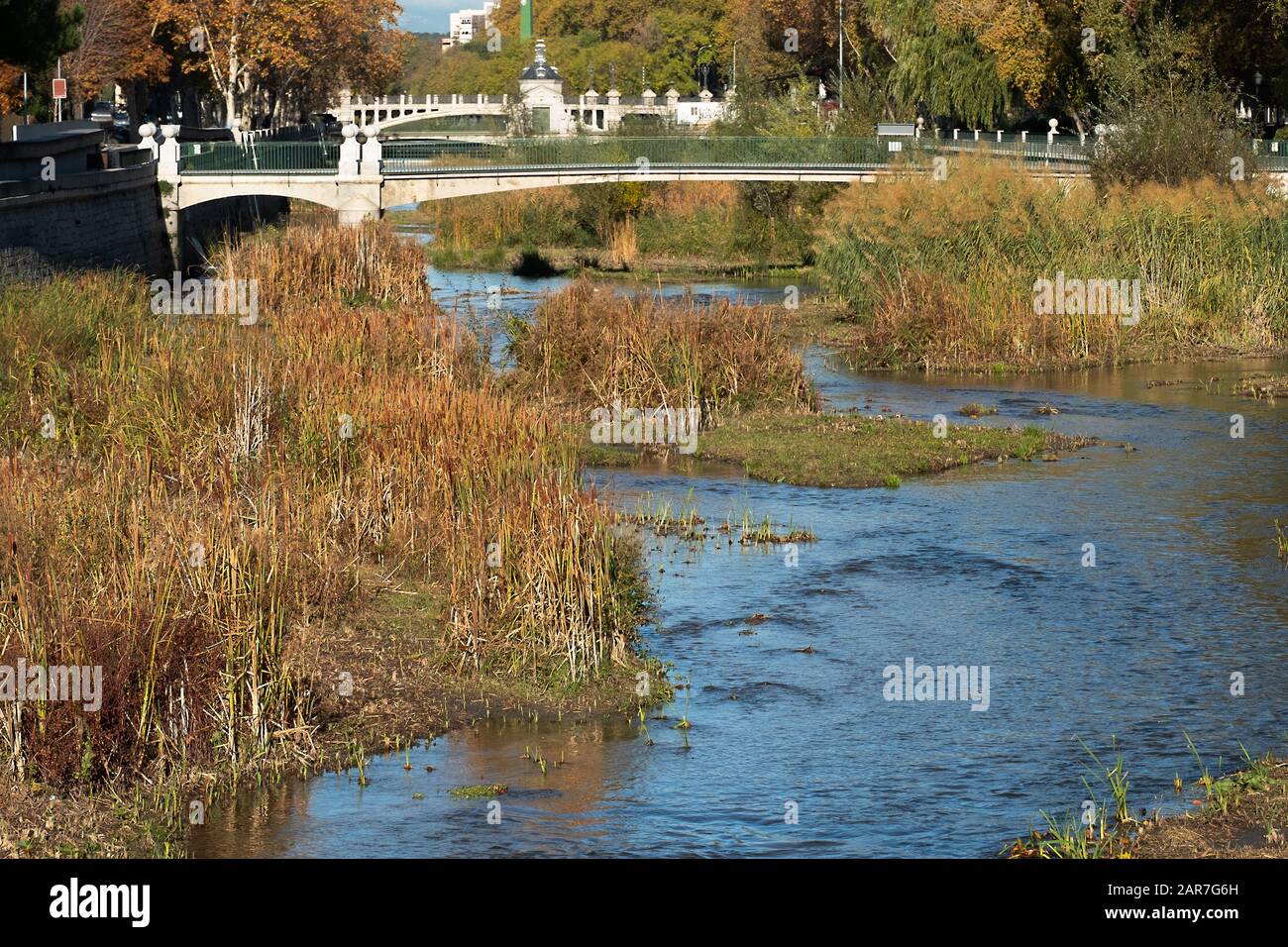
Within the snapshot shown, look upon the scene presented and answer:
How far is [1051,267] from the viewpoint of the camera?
108 ft

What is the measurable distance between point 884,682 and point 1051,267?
1980cm

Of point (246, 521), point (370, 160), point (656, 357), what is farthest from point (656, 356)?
→ point (370, 160)

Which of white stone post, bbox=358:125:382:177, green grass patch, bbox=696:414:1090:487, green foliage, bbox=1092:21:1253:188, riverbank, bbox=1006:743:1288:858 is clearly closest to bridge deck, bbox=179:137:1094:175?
white stone post, bbox=358:125:382:177

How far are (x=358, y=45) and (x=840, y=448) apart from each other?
228 feet

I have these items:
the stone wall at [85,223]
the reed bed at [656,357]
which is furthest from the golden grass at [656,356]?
the stone wall at [85,223]

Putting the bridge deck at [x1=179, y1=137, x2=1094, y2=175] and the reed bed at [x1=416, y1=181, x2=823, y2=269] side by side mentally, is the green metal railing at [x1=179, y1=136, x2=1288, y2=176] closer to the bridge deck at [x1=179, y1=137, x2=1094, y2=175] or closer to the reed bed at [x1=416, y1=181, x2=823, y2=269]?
the bridge deck at [x1=179, y1=137, x2=1094, y2=175]

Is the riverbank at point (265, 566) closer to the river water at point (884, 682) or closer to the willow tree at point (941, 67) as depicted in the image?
the river water at point (884, 682)

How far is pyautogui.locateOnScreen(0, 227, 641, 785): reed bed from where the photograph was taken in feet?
38.7

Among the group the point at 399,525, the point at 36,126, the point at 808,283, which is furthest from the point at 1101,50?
the point at 399,525

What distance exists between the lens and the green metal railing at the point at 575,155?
1971 inches

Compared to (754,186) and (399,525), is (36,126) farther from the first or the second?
(399,525)

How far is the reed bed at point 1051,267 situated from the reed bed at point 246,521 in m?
11.0

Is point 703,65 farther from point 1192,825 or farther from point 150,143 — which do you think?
point 1192,825

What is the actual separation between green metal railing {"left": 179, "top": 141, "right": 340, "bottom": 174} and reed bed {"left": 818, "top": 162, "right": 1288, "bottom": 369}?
20646 mm
